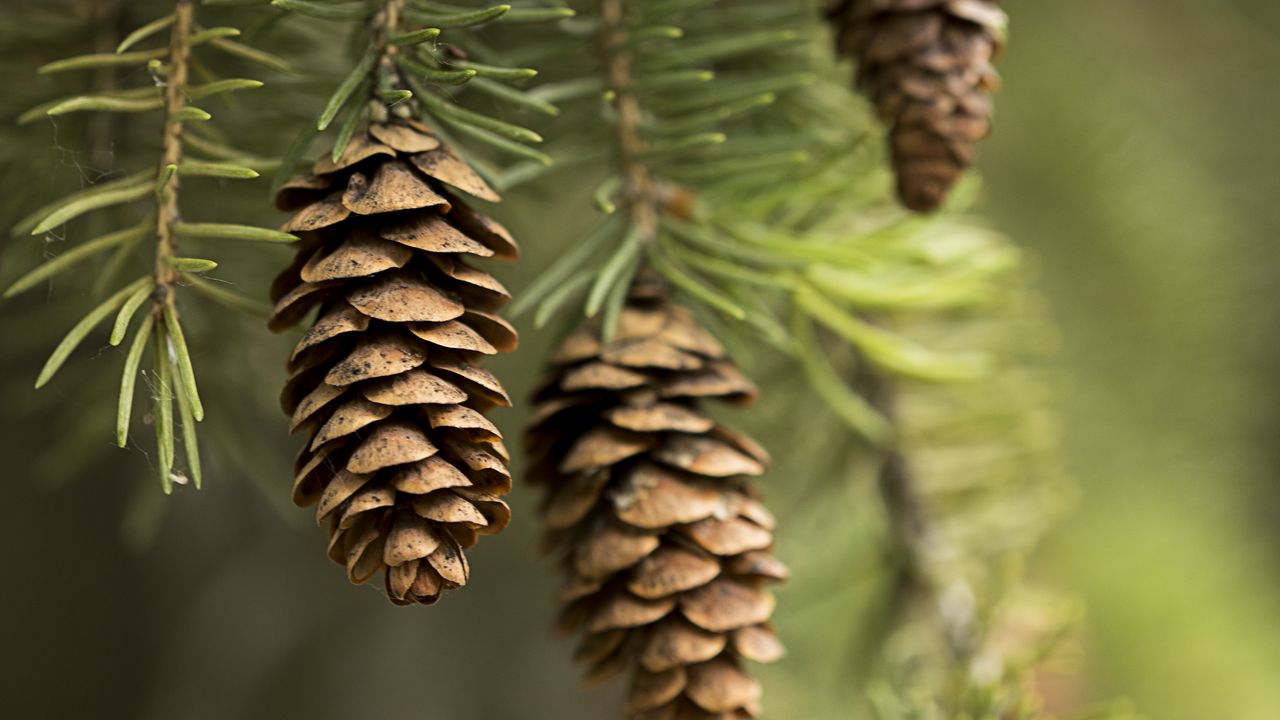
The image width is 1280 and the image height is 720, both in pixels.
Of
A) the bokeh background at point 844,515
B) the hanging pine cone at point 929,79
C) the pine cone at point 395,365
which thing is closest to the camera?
the pine cone at point 395,365

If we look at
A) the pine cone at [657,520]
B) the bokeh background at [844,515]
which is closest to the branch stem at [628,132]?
the pine cone at [657,520]

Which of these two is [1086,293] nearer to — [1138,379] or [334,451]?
[1138,379]

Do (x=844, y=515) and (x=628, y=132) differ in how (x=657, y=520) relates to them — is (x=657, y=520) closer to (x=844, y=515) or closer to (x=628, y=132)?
(x=628, y=132)

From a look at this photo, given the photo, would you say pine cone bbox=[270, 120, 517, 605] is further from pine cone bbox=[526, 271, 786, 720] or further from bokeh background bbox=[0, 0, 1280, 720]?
bokeh background bbox=[0, 0, 1280, 720]

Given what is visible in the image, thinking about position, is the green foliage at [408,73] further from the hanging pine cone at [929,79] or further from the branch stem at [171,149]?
the hanging pine cone at [929,79]

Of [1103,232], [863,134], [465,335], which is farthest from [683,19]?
[1103,232]

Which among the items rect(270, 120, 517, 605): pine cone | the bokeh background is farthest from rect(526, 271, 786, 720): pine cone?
the bokeh background
